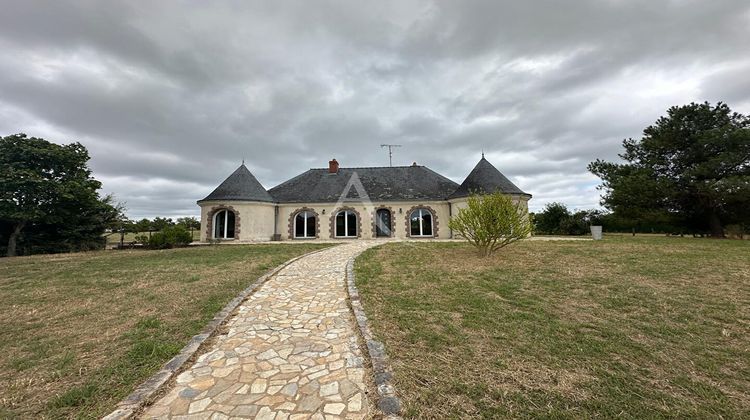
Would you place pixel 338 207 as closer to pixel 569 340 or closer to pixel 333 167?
pixel 333 167

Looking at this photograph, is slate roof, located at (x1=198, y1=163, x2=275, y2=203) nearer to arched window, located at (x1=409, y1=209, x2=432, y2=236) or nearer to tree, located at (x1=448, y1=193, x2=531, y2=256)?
arched window, located at (x1=409, y1=209, x2=432, y2=236)

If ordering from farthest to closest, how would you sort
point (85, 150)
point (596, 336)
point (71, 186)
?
1. point (85, 150)
2. point (71, 186)
3. point (596, 336)

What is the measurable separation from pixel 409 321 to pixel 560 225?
21607 millimetres

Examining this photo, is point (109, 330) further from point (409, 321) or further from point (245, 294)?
point (409, 321)

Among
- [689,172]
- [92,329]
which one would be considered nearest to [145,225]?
[92,329]

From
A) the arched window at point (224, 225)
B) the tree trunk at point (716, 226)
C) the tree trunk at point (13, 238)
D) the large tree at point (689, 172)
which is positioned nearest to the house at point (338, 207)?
the arched window at point (224, 225)

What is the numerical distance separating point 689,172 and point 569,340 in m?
18.7

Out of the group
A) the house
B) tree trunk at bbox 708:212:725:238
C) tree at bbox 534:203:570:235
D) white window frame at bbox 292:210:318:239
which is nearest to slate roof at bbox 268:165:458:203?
the house

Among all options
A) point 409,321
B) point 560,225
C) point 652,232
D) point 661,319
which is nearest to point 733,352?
point 661,319

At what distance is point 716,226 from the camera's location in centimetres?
1625

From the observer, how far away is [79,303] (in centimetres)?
514

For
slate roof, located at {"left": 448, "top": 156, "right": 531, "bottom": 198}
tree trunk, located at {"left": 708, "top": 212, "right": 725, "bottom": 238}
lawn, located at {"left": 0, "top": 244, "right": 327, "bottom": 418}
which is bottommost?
lawn, located at {"left": 0, "top": 244, "right": 327, "bottom": 418}

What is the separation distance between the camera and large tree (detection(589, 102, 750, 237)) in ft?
46.3

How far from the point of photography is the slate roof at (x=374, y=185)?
19.3 metres
